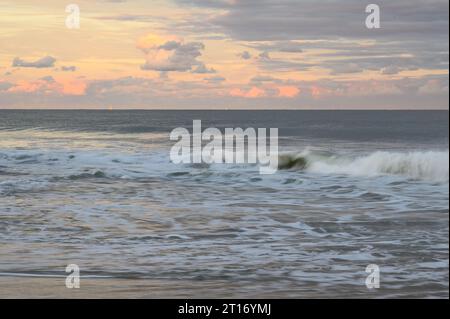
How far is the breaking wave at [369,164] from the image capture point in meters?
24.2

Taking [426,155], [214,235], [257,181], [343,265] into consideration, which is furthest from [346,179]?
[343,265]

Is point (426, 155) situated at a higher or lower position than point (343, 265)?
higher

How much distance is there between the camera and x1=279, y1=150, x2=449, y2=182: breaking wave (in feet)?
79.5

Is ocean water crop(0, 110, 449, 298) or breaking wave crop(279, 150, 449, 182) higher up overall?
breaking wave crop(279, 150, 449, 182)

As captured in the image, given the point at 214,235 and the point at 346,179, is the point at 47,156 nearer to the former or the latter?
the point at 346,179

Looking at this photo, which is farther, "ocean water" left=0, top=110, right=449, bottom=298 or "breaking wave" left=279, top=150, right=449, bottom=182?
"breaking wave" left=279, top=150, right=449, bottom=182

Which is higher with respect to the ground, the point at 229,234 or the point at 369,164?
the point at 369,164

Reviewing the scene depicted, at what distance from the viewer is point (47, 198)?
18.7 m

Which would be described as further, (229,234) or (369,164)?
(369,164)

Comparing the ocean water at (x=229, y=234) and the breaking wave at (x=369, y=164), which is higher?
the breaking wave at (x=369, y=164)

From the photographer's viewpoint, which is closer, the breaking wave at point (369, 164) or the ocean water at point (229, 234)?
the ocean water at point (229, 234)

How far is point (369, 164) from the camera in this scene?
28891 millimetres
